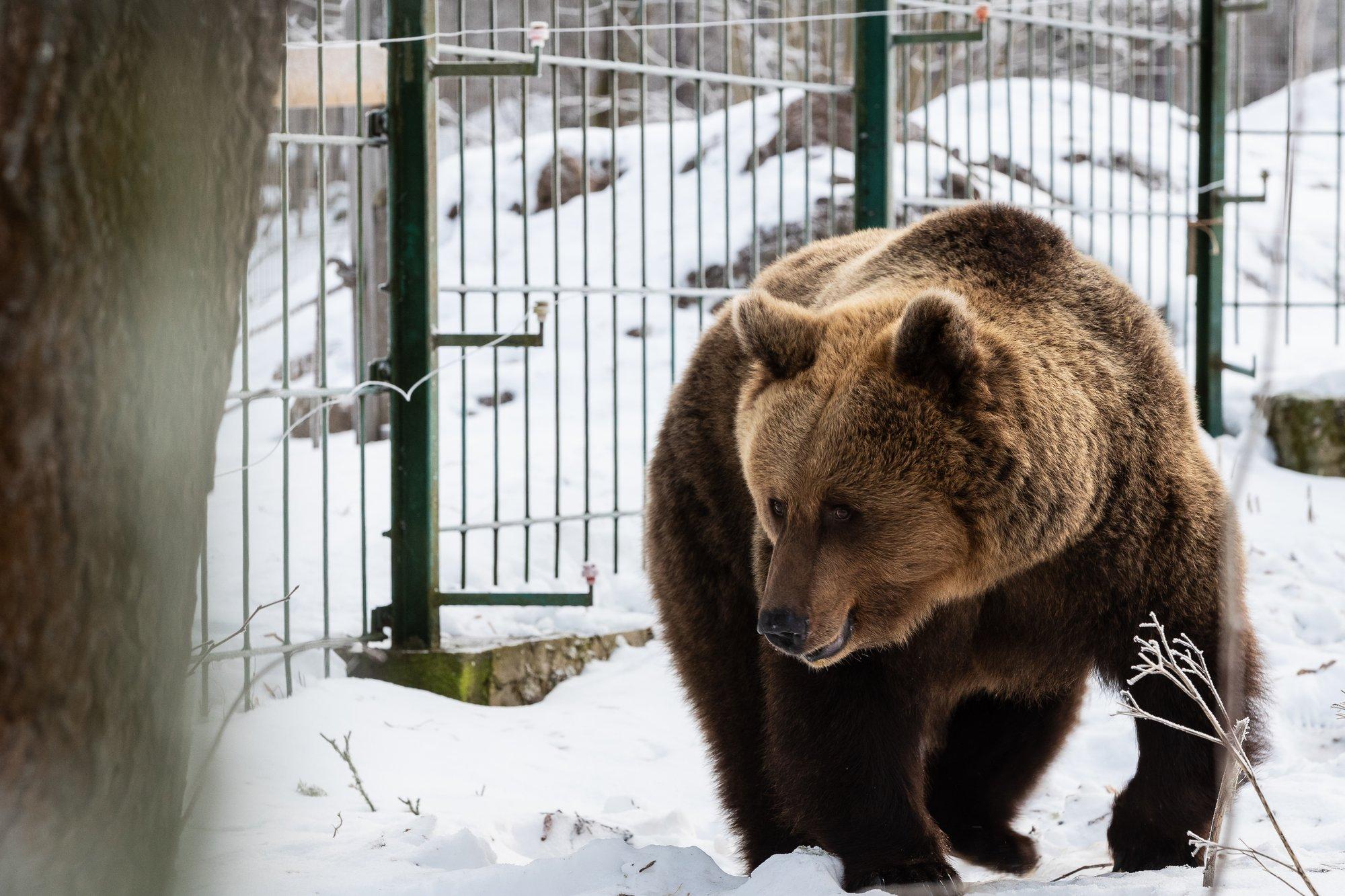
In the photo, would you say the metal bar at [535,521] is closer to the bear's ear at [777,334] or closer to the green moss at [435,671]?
the green moss at [435,671]

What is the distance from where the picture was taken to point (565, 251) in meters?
10.3

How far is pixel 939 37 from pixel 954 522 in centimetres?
395

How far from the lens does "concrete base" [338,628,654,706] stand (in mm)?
5355

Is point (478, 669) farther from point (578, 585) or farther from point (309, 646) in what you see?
point (578, 585)

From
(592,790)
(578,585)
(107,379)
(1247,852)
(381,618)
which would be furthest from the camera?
(578,585)

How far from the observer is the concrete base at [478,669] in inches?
211

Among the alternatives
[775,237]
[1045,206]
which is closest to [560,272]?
[775,237]

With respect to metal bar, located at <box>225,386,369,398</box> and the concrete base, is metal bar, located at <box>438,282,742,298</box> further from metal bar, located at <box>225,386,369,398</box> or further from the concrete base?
the concrete base

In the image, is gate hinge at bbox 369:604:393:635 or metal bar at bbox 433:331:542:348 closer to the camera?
metal bar at bbox 433:331:542:348

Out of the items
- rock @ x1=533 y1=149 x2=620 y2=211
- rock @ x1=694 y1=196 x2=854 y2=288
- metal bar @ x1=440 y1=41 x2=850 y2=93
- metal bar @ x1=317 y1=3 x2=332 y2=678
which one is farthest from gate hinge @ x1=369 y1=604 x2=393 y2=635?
rock @ x1=533 y1=149 x2=620 y2=211

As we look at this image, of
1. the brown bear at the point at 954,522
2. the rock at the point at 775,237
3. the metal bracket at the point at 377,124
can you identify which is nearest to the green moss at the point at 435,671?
the brown bear at the point at 954,522

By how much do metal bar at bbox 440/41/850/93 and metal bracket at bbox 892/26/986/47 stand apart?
11 cm

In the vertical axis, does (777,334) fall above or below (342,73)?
below

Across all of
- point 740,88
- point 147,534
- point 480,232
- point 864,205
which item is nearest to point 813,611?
point 147,534
